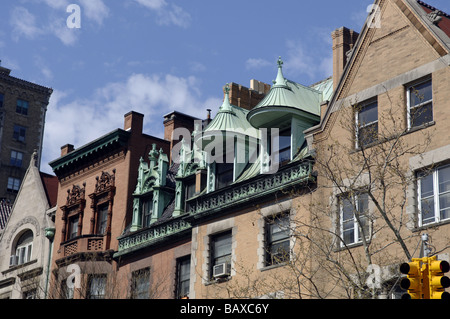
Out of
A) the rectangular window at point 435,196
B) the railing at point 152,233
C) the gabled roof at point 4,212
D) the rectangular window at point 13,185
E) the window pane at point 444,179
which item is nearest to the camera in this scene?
the rectangular window at point 435,196

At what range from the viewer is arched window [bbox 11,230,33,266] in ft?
165

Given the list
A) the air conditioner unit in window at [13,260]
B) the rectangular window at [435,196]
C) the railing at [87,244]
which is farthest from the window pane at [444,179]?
the air conditioner unit in window at [13,260]

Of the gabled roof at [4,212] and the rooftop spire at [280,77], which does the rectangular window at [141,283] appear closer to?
the rooftop spire at [280,77]

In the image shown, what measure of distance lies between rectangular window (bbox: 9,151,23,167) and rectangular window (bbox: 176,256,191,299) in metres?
67.3

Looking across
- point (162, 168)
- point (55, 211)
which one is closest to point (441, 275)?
point (162, 168)

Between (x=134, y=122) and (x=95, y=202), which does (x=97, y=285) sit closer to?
(x=95, y=202)

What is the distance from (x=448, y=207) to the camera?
89.8ft

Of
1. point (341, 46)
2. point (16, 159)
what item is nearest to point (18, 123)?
point (16, 159)

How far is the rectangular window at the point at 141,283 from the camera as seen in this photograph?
3928 cm

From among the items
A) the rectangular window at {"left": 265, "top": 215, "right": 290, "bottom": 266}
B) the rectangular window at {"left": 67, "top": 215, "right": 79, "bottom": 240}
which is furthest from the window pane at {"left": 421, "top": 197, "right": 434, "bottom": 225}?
the rectangular window at {"left": 67, "top": 215, "right": 79, "bottom": 240}

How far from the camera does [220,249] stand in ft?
118

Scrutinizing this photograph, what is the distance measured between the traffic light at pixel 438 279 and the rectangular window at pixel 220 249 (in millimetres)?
18382

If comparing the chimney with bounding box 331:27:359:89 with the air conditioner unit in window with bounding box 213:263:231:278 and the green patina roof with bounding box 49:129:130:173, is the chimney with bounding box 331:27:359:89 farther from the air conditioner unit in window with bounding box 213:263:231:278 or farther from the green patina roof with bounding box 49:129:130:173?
the green patina roof with bounding box 49:129:130:173
